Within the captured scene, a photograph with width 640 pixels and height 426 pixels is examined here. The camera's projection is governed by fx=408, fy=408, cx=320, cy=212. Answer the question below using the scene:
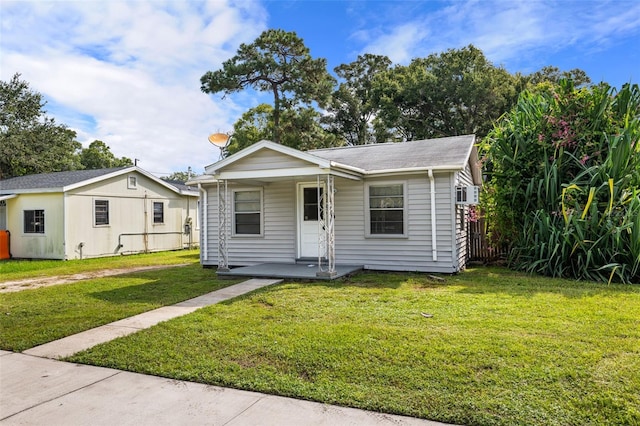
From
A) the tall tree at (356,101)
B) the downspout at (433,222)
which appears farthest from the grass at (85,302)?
the tall tree at (356,101)

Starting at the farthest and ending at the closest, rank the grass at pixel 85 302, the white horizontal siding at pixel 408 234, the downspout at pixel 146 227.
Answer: the downspout at pixel 146 227
the white horizontal siding at pixel 408 234
the grass at pixel 85 302

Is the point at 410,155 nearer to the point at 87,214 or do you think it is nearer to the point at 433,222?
the point at 433,222

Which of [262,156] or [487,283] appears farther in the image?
[262,156]

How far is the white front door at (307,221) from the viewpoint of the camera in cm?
990

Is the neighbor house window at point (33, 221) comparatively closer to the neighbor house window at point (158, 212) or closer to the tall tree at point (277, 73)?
the neighbor house window at point (158, 212)

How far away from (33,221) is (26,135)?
13.3m

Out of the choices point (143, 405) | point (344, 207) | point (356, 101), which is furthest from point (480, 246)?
point (356, 101)

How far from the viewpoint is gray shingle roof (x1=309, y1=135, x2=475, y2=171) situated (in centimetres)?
878

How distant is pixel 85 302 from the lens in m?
6.62

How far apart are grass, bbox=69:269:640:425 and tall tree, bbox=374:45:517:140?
19.3 meters

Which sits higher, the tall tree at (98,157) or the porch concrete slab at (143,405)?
the tall tree at (98,157)

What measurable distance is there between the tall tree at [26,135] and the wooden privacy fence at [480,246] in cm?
2501

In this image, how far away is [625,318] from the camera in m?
4.90

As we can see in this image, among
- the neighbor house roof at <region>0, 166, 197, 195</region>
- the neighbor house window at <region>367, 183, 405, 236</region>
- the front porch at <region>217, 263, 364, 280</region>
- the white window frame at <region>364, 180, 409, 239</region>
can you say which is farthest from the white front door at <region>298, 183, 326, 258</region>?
the neighbor house roof at <region>0, 166, 197, 195</region>
